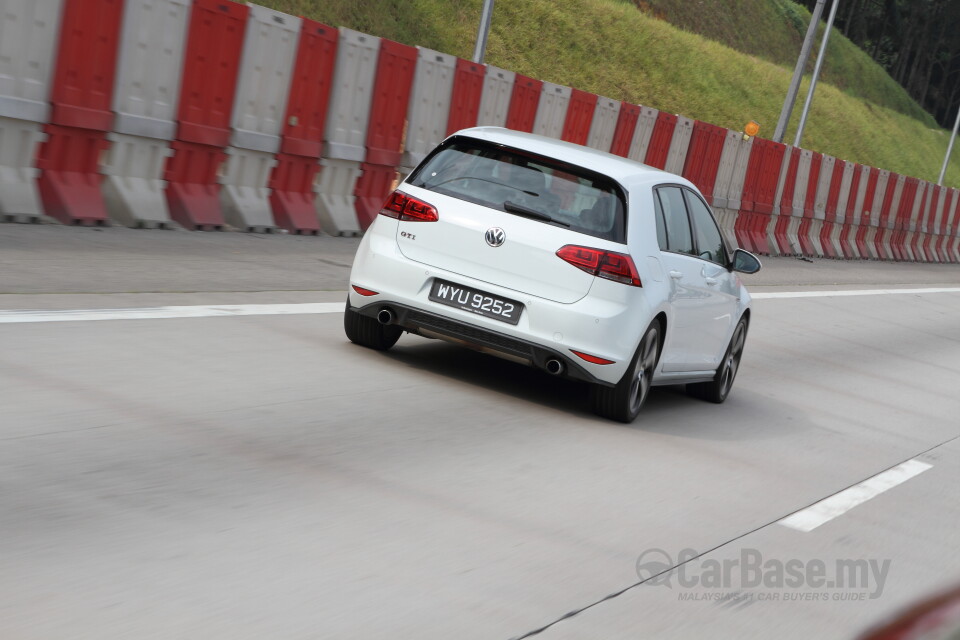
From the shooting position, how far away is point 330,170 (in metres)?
15.7

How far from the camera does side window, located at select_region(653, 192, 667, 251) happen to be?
28.8ft

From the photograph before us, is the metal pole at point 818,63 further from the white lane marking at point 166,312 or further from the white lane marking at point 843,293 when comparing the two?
the white lane marking at point 166,312

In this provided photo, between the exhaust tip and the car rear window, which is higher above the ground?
the car rear window

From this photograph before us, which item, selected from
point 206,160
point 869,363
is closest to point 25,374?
point 206,160

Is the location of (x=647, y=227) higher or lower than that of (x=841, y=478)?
higher

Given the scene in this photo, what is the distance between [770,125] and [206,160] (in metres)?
56.1

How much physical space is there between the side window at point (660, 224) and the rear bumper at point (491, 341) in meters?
0.96

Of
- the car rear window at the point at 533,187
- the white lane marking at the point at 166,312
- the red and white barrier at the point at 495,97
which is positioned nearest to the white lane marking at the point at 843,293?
the red and white barrier at the point at 495,97

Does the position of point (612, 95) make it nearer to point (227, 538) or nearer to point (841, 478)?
point (841, 478)

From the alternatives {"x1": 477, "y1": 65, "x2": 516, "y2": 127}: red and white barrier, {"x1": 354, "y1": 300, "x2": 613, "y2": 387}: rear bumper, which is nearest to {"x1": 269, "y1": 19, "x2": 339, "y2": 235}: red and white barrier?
{"x1": 477, "y1": 65, "x2": 516, "y2": 127}: red and white barrier

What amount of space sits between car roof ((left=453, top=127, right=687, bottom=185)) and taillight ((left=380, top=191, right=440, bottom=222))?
0.46 meters

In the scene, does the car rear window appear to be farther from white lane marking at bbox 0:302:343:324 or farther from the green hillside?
the green hillside

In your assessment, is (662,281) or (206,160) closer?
(662,281)

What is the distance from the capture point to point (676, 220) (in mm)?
9227
